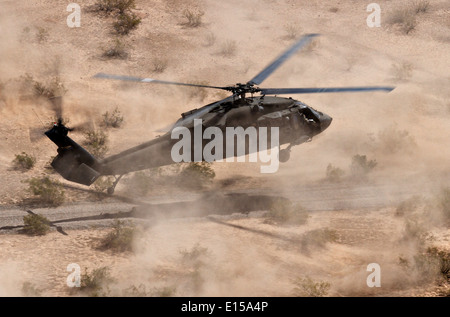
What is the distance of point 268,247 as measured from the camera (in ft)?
49.0

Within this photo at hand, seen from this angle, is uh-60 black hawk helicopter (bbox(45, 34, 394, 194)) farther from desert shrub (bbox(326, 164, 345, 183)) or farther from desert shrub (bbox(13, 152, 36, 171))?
desert shrub (bbox(13, 152, 36, 171))

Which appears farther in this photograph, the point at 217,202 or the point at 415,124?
the point at 415,124

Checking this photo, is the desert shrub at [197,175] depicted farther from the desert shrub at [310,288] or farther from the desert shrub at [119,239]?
the desert shrub at [310,288]

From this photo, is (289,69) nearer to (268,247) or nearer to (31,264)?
(268,247)

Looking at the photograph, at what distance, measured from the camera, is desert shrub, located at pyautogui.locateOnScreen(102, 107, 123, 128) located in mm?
24422

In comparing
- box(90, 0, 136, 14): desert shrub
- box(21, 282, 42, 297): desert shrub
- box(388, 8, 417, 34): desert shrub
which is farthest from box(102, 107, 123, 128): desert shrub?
box(388, 8, 417, 34): desert shrub

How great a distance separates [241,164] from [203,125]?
19.3 ft

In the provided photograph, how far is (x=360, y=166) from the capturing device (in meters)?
20.2

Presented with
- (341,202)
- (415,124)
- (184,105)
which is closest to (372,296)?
(341,202)

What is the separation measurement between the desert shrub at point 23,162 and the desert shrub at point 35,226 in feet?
15.7

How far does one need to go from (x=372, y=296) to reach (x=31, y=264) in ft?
32.0

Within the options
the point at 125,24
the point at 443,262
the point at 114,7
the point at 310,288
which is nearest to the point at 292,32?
the point at 125,24

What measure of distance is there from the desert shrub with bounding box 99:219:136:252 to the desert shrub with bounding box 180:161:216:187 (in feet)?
14.6
